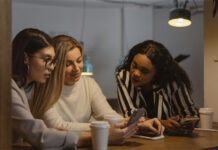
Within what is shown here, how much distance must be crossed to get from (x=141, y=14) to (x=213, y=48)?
3871 mm

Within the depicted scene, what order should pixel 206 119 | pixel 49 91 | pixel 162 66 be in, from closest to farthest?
pixel 49 91, pixel 206 119, pixel 162 66

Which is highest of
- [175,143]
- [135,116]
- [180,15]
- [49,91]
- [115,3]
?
[115,3]

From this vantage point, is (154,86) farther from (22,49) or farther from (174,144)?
(22,49)

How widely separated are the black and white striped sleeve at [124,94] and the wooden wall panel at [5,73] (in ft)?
4.31

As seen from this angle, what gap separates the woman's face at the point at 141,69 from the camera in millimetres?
2166

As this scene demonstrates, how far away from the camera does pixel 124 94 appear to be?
2.23m

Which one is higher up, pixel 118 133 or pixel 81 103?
pixel 81 103

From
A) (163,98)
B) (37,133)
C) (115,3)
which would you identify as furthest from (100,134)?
(115,3)

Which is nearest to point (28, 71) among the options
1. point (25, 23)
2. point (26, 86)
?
point (26, 86)

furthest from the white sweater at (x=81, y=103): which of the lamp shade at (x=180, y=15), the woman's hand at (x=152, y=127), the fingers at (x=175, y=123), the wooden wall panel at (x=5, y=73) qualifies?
the lamp shade at (x=180, y=15)

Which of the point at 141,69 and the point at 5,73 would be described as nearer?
the point at 5,73

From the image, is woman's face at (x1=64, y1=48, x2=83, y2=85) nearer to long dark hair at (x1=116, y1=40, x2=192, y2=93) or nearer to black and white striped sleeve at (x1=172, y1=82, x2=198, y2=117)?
long dark hair at (x1=116, y1=40, x2=192, y2=93)

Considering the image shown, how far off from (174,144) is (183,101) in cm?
77

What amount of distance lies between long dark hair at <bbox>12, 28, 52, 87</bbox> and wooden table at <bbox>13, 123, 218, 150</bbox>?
0.35 m
